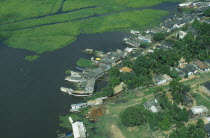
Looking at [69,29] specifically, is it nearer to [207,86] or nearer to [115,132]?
[207,86]

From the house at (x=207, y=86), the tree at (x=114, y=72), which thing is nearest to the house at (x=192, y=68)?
the house at (x=207, y=86)

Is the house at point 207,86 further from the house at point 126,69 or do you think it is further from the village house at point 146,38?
the village house at point 146,38

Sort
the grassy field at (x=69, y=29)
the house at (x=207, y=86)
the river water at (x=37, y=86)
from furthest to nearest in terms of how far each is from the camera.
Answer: the grassy field at (x=69, y=29), the house at (x=207, y=86), the river water at (x=37, y=86)

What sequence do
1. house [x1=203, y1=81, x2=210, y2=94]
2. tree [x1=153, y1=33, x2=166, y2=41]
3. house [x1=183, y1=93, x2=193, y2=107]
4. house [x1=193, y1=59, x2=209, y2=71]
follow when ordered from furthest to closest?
tree [x1=153, y1=33, x2=166, y2=41], house [x1=193, y1=59, x2=209, y2=71], house [x1=203, y1=81, x2=210, y2=94], house [x1=183, y1=93, x2=193, y2=107]

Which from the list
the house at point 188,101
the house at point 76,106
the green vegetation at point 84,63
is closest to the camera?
the house at point 188,101

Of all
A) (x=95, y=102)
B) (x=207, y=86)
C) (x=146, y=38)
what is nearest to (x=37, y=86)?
(x=95, y=102)

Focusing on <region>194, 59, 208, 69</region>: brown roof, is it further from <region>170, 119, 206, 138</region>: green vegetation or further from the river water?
the river water

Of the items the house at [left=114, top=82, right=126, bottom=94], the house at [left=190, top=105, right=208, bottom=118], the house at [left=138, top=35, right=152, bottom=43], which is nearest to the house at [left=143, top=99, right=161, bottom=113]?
the house at [left=190, top=105, right=208, bottom=118]
